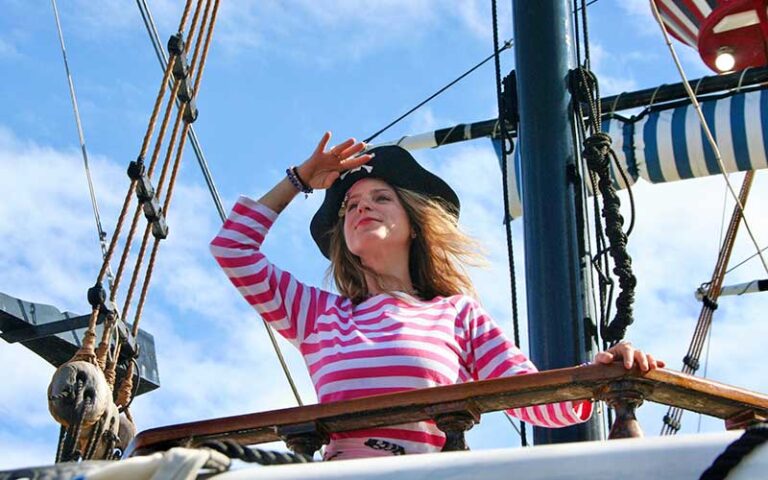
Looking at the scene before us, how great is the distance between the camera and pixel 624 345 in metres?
1.95

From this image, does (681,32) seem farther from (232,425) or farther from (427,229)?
(232,425)

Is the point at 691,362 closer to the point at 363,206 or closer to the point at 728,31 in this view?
the point at 728,31

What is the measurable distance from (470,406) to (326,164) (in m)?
0.94

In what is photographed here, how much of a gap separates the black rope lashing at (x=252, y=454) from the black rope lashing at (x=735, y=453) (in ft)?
1.69

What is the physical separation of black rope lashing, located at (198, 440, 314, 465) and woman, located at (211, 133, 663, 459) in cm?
69

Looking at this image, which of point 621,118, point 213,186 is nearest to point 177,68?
point 213,186

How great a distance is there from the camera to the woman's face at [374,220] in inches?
112

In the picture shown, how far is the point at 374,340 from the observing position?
2.47 m

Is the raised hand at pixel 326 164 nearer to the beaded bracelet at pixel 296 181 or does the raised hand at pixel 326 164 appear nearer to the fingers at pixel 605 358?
the beaded bracelet at pixel 296 181

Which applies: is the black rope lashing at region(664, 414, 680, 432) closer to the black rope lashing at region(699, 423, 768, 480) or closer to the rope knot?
the rope knot

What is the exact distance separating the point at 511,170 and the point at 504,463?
780cm

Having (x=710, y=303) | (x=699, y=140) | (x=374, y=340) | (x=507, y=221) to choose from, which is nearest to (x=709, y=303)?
(x=710, y=303)

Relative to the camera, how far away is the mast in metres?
3.08

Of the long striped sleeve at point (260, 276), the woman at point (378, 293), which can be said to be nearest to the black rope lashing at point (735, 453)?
the woman at point (378, 293)
